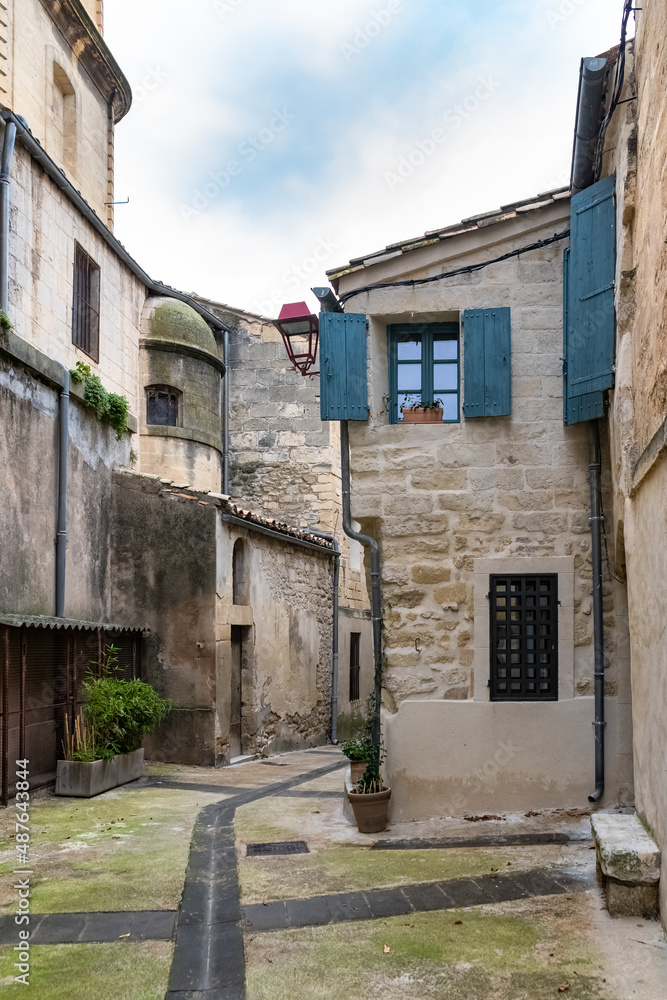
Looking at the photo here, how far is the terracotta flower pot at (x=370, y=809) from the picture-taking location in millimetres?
7043

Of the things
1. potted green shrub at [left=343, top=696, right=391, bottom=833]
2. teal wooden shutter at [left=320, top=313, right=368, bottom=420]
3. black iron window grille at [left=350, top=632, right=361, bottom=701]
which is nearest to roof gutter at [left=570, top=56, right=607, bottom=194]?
teal wooden shutter at [left=320, top=313, right=368, bottom=420]

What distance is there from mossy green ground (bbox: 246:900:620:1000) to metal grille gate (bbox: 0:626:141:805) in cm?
460

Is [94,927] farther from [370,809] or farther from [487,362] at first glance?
[487,362]

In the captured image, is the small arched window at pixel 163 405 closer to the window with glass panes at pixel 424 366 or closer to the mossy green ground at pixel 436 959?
the window with glass panes at pixel 424 366

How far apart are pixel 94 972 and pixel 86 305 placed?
11.4 metres

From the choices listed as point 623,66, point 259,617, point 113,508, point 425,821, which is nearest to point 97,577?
point 113,508

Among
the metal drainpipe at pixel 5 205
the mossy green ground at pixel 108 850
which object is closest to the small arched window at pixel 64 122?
the metal drainpipe at pixel 5 205

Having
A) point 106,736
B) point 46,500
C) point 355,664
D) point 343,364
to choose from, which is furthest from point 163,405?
point 343,364

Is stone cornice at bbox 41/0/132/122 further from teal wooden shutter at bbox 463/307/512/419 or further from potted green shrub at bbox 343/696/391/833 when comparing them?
potted green shrub at bbox 343/696/391/833

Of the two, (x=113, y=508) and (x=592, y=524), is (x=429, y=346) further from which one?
(x=113, y=508)

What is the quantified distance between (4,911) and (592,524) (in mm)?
5209

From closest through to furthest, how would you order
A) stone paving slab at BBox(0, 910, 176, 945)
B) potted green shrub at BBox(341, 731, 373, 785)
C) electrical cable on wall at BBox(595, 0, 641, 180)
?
1. stone paving slab at BBox(0, 910, 176, 945)
2. electrical cable on wall at BBox(595, 0, 641, 180)
3. potted green shrub at BBox(341, 731, 373, 785)

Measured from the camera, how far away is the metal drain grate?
21.6 ft

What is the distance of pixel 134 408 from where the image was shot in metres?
15.4
